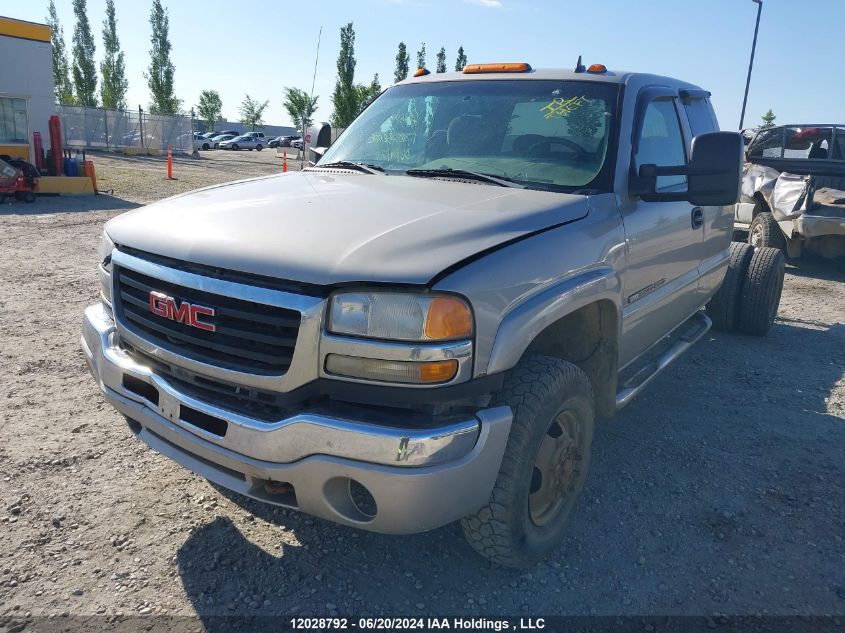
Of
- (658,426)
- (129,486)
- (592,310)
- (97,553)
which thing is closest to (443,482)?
(592,310)

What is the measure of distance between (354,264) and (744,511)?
7.94 feet

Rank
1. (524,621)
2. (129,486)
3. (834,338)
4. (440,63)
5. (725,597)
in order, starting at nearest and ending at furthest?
(524,621), (725,597), (129,486), (834,338), (440,63)

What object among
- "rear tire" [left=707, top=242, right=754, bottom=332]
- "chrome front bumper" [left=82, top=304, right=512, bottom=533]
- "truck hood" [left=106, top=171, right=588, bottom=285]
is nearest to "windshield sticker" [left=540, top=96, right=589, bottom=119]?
"truck hood" [left=106, top=171, right=588, bottom=285]

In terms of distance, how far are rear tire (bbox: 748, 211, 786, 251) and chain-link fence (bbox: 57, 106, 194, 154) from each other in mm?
32078

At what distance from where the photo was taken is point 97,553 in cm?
269

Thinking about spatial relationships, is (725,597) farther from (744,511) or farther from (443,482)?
(443,482)

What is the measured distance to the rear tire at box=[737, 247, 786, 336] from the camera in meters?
5.89

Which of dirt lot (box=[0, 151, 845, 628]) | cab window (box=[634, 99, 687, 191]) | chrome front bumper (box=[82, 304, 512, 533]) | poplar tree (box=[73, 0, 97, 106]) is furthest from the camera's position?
poplar tree (box=[73, 0, 97, 106])

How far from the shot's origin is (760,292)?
5.93m

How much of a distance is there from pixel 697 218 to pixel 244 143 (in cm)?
5453

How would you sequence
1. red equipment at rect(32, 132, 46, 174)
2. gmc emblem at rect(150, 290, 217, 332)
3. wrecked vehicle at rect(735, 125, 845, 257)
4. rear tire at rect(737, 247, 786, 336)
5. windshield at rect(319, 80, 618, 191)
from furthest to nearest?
red equipment at rect(32, 132, 46, 174), wrecked vehicle at rect(735, 125, 845, 257), rear tire at rect(737, 247, 786, 336), windshield at rect(319, 80, 618, 191), gmc emblem at rect(150, 290, 217, 332)

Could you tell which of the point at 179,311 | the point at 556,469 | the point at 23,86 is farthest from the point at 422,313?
the point at 23,86

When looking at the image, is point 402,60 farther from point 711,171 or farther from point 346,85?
point 711,171

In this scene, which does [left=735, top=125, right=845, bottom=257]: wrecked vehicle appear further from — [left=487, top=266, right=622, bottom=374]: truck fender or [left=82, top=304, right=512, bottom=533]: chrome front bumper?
[left=82, top=304, right=512, bottom=533]: chrome front bumper
